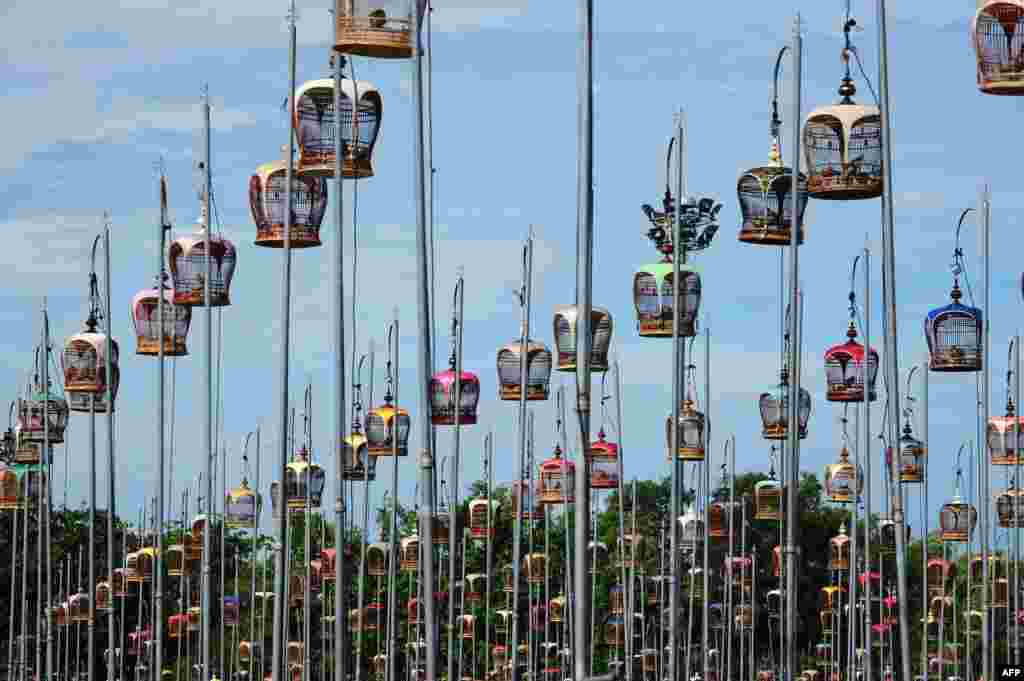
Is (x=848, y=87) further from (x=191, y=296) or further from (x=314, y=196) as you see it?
(x=191, y=296)

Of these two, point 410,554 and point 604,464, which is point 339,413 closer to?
point 604,464

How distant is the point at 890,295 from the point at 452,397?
15384mm

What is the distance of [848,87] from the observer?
22.0 meters

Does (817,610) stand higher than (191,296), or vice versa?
(191,296)

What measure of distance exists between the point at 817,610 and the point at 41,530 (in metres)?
48.4

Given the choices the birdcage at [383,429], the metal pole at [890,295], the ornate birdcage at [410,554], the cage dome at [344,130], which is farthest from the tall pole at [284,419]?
the ornate birdcage at [410,554]

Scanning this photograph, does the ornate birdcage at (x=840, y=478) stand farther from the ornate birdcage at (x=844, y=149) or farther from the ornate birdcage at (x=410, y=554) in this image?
the ornate birdcage at (x=844, y=149)

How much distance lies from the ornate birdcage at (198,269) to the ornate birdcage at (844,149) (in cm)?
904

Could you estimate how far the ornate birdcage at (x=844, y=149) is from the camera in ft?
70.6

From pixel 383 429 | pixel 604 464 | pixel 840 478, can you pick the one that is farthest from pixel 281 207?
pixel 840 478

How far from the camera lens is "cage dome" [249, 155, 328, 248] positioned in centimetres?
2516

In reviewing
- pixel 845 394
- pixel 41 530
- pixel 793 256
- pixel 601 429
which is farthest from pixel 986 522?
pixel 41 530

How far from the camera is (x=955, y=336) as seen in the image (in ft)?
94.3

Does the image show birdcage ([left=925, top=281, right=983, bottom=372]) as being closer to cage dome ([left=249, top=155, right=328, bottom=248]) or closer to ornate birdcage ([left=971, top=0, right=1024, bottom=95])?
cage dome ([left=249, top=155, right=328, bottom=248])
